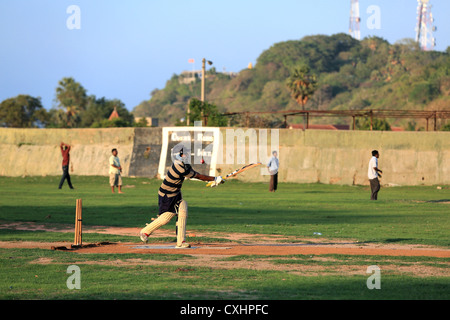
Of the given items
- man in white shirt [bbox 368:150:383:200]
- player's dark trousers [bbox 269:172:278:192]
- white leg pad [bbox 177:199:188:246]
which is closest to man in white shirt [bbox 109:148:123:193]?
player's dark trousers [bbox 269:172:278:192]

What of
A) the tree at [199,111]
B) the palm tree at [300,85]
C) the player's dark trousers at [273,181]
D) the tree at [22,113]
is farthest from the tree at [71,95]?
the player's dark trousers at [273,181]

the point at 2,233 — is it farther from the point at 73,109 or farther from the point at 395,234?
the point at 73,109

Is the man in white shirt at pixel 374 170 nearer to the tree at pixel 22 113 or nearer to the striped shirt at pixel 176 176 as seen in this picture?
the striped shirt at pixel 176 176

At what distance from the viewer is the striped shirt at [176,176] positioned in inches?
591

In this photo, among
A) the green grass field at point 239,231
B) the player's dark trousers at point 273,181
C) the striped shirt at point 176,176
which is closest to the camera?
the green grass field at point 239,231

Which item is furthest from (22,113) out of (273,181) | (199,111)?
(273,181)

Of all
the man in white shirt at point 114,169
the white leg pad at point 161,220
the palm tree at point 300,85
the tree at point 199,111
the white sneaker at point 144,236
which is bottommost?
the white sneaker at point 144,236

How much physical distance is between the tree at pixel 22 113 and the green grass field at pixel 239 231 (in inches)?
3193

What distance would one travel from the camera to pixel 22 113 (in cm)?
11462

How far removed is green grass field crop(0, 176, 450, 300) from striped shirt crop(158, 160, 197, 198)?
167 centimetres

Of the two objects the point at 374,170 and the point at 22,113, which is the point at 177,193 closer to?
the point at 374,170

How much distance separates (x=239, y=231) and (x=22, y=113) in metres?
102

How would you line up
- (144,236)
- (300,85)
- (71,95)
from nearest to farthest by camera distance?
(144,236)
(300,85)
(71,95)
